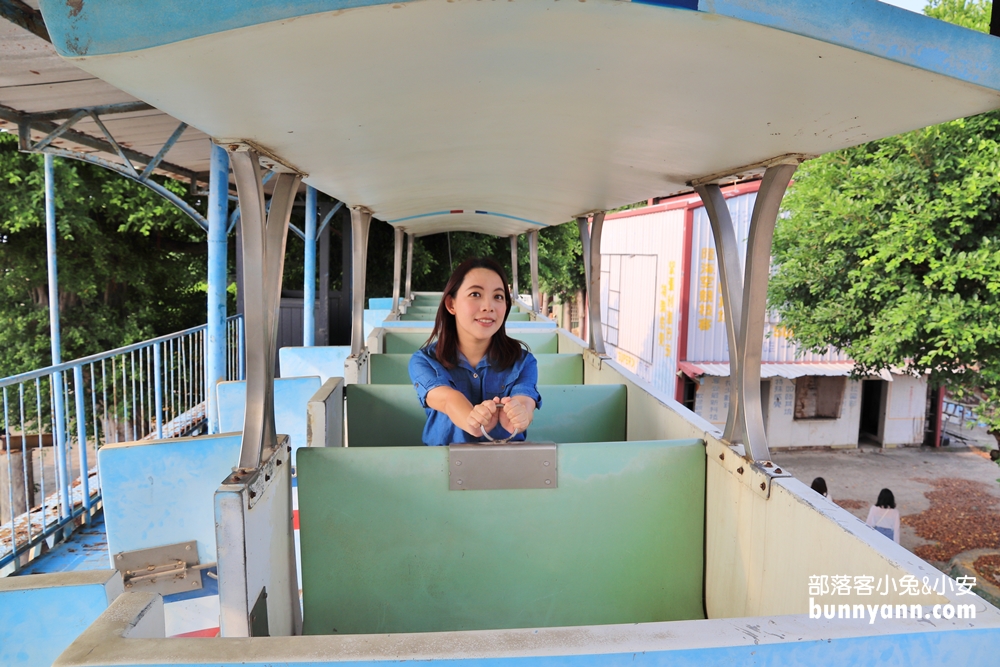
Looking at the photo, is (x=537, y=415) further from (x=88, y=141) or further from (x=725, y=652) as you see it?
(x=88, y=141)

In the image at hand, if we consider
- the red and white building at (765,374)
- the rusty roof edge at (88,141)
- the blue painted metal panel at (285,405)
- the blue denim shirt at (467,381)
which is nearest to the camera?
the blue denim shirt at (467,381)

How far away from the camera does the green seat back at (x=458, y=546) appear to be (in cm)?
198

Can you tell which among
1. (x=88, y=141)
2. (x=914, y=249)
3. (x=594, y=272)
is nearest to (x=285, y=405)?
(x=594, y=272)

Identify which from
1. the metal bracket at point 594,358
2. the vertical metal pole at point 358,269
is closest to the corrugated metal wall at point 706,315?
the metal bracket at point 594,358

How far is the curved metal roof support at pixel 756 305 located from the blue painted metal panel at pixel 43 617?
2154 mm

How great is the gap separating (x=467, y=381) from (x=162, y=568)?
1.79 meters

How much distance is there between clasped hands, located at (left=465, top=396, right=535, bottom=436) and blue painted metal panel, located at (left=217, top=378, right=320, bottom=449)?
260cm

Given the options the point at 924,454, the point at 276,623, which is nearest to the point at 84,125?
the point at 276,623

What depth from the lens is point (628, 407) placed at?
3.25 meters

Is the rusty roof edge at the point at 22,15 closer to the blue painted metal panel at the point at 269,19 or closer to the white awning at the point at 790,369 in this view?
the blue painted metal panel at the point at 269,19

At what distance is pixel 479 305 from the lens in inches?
93.3

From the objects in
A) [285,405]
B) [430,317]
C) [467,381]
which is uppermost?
[467,381]

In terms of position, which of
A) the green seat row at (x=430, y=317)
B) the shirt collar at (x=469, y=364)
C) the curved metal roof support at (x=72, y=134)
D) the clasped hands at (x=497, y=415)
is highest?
the curved metal roof support at (x=72, y=134)

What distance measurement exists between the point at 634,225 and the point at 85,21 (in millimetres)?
17346
